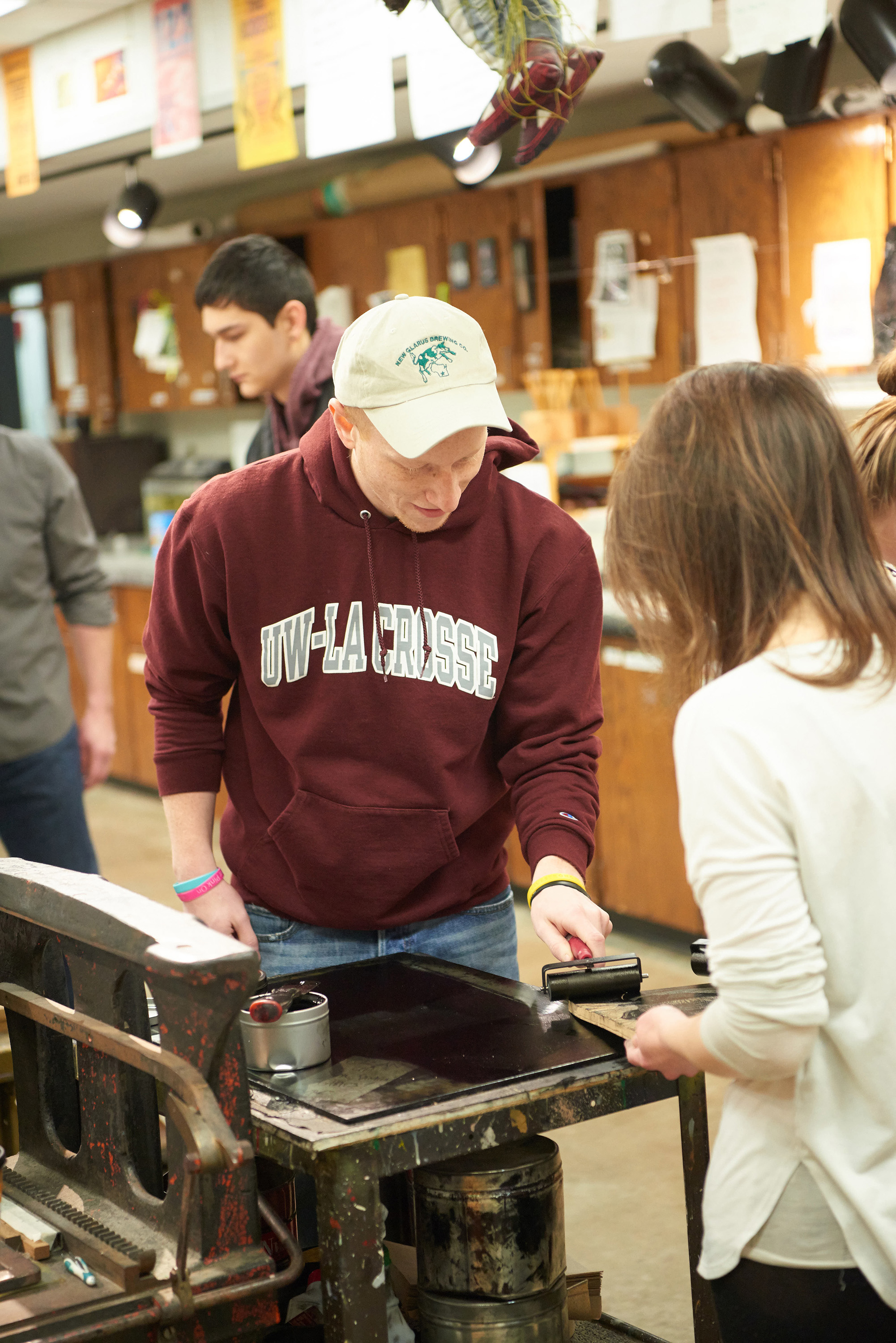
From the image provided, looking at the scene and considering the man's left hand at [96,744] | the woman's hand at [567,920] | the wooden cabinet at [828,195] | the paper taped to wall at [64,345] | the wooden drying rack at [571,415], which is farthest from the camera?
the paper taped to wall at [64,345]

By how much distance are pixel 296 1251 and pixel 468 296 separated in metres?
4.77

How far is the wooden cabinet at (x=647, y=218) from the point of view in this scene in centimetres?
488

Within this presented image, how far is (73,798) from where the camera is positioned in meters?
3.22

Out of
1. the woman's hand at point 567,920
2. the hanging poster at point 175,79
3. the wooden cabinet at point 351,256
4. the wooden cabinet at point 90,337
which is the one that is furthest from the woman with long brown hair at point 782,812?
the wooden cabinet at point 90,337

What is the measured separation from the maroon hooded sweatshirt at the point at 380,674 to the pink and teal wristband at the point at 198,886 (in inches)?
1.5

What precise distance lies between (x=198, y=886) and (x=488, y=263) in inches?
161

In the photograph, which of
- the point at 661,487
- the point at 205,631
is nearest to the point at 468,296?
the point at 205,631

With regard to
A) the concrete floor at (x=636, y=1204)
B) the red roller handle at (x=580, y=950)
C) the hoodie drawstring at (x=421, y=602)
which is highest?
the hoodie drawstring at (x=421, y=602)

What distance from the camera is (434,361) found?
165 cm

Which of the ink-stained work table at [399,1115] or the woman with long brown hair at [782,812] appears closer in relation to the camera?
the woman with long brown hair at [782,812]

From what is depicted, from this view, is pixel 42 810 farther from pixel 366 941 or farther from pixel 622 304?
pixel 622 304

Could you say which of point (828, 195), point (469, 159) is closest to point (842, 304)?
point (828, 195)

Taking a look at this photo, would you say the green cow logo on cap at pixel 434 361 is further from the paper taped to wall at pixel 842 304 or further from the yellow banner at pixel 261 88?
the paper taped to wall at pixel 842 304

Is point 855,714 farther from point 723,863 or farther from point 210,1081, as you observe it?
point 210,1081
